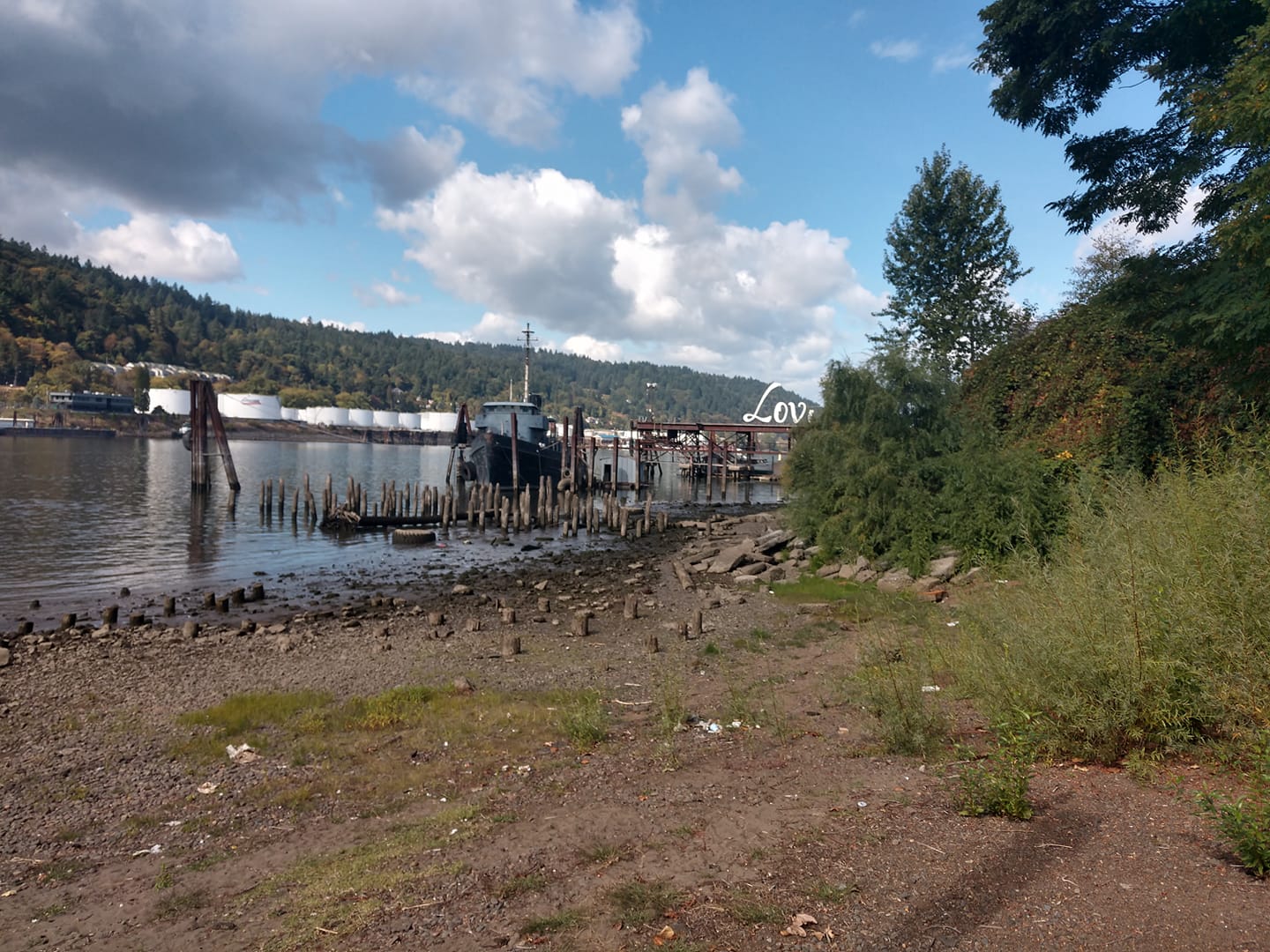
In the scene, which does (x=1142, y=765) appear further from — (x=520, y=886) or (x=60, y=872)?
(x=60, y=872)

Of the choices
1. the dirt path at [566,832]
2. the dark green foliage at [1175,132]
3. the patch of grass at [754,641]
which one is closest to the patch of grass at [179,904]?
the dirt path at [566,832]

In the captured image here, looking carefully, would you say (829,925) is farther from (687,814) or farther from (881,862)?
(687,814)

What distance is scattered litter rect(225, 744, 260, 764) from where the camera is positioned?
7.88m

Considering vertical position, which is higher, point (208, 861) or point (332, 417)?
point (332, 417)

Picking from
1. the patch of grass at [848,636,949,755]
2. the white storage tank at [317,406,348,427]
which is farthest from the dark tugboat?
the white storage tank at [317,406,348,427]

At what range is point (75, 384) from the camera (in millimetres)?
119312

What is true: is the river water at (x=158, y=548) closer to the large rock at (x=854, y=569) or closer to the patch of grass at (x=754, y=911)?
the large rock at (x=854, y=569)

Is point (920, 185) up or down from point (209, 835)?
up

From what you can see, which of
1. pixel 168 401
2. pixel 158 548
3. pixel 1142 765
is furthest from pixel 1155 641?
pixel 168 401

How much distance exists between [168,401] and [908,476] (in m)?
130

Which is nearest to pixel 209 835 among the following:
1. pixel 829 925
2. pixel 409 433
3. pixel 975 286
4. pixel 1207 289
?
pixel 829 925

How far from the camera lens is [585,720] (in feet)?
26.0

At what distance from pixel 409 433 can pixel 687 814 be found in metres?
154

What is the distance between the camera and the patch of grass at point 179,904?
493 centimetres
